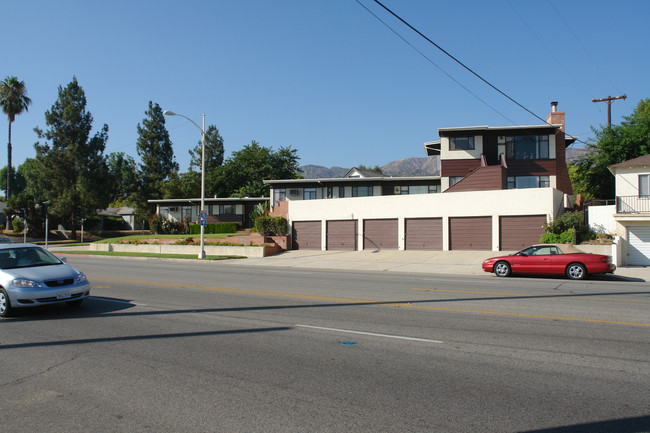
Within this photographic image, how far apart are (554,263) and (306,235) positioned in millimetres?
20897

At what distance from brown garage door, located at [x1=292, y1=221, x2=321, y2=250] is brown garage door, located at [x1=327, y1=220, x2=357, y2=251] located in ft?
3.05

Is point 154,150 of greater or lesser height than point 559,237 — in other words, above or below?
above

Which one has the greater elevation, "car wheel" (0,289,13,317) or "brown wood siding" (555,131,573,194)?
"brown wood siding" (555,131,573,194)

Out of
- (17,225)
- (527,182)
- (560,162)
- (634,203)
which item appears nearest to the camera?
(634,203)

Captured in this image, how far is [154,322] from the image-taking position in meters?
8.92

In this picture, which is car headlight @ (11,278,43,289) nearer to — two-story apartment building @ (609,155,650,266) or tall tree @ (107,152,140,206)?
two-story apartment building @ (609,155,650,266)

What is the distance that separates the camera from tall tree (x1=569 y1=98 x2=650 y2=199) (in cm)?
3759

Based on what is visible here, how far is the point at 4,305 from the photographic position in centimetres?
939

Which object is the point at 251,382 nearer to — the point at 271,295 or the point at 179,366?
the point at 179,366

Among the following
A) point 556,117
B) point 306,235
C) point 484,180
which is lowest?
point 306,235

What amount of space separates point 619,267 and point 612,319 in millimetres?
16366

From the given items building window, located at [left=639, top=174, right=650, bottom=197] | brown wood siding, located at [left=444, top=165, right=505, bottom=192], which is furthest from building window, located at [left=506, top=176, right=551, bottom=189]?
building window, located at [left=639, top=174, right=650, bottom=197]

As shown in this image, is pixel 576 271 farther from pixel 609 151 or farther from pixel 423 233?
pixel 609 151

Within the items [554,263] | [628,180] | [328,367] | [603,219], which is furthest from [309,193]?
[328,367]
